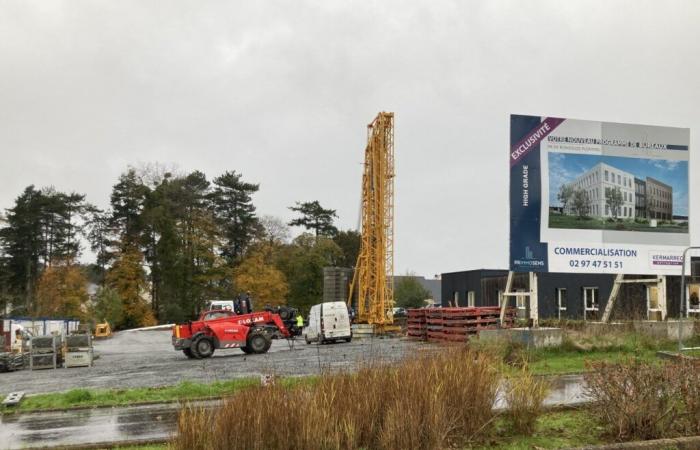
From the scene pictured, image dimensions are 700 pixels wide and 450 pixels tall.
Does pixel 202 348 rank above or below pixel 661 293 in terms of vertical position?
below

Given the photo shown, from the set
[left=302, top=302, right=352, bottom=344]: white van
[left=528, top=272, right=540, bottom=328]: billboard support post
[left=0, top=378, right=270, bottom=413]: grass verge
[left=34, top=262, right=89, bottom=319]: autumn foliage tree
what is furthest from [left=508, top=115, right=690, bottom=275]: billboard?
[left=34, top=262, right=89, bottom=319]: autumn foliage tree

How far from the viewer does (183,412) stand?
249 inches

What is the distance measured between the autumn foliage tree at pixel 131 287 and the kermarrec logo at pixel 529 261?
63.6m

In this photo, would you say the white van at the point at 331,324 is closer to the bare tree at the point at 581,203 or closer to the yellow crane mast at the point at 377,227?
the yellow crane mast at the point at 377,227

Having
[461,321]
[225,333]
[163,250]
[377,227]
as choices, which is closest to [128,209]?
[163,250]

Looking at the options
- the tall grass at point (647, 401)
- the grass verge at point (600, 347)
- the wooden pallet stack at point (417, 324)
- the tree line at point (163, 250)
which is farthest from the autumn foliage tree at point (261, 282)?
the tall grass at point (647, 401)

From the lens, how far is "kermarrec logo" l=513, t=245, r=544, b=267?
18.2 meters

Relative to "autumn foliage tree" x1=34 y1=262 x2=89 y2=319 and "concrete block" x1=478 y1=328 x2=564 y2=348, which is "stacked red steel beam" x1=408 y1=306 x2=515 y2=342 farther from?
"autumn foliage tree" x1=34 y1=262 x2=89 y2=319

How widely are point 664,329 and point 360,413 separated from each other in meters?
13.2

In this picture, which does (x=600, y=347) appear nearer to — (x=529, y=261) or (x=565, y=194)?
(x=529, y=261)

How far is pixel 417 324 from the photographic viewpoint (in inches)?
1264

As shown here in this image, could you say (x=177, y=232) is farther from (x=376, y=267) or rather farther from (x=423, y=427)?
(x=423, y=427)

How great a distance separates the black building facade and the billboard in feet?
21.6

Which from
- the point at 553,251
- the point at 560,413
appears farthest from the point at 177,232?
the point at 560,413
